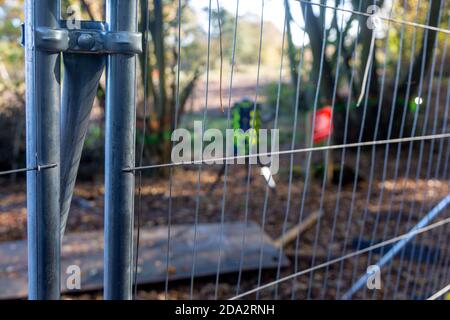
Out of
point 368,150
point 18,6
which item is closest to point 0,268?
point 18,6

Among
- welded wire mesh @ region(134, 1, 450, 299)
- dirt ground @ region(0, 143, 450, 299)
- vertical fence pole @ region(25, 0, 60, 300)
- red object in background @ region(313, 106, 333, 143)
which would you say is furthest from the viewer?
red object in background @ region(313, 106, 333, 143)

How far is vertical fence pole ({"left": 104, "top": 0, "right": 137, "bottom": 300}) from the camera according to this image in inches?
43.3

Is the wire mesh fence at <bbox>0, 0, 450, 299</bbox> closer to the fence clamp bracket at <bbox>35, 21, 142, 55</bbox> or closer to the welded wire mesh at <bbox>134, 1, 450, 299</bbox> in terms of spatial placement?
the welded wire mesh at <bbox>134, 1, 450, 299</bbox>

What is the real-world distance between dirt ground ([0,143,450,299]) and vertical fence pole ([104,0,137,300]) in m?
1.63

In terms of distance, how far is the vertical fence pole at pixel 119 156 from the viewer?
110cm

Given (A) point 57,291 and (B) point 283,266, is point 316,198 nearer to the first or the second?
(B) point 283,266

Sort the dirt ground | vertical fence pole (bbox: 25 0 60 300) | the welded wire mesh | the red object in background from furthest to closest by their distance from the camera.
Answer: the red object in background → the dirt ground → the welded wire mesh → vertical fence pole (bbox: 25 0 60 300)

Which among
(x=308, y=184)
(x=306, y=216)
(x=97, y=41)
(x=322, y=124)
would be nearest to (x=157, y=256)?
(x=306, y=216)

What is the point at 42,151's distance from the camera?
3.51ft

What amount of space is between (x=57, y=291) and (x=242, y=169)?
245 inches

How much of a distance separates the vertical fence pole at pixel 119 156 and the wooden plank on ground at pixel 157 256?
2110 mm

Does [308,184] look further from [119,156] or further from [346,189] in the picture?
[119,156]

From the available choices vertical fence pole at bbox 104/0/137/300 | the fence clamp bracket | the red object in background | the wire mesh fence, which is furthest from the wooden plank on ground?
the fence clamp bracket

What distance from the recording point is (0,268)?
354cm
